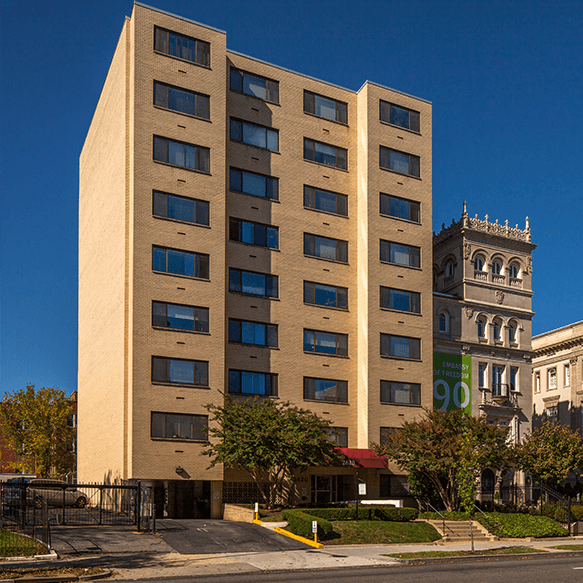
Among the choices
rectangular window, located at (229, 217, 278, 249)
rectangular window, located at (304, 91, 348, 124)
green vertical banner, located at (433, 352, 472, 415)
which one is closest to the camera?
rectangular window, located at (229, 217, 278, 249)

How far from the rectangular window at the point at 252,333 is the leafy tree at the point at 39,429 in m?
31.5

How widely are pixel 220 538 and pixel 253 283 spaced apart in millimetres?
19857

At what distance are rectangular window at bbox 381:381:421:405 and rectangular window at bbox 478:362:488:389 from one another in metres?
7.40

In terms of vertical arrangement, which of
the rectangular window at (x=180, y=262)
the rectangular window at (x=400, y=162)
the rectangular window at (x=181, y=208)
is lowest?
the rectangular window at (x=180, y=262)

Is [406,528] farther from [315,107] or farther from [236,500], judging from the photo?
[315,107]

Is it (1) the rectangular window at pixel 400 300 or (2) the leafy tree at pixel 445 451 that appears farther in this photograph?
(1) the rectangular window at pixel 400 300

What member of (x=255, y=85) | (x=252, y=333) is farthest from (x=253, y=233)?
(x=255, y=85)

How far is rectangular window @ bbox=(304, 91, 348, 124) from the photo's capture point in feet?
175

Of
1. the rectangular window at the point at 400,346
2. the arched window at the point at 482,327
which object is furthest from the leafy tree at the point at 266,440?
the arched window at the point at 482,327

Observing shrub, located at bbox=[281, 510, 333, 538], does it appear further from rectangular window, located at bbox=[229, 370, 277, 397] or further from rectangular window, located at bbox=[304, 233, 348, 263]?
rectangular window, located at bbox=[304, 233, 348, 263]

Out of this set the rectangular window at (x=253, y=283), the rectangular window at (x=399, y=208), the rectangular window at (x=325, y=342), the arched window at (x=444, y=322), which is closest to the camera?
the rectangular window at (x=253, y=283)

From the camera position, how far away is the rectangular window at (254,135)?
165ft

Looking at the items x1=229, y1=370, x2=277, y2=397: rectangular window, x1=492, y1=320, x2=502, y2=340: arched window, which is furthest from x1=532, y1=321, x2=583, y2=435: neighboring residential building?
x1=229, y1=370, x2=277, y2=397: rectangular window

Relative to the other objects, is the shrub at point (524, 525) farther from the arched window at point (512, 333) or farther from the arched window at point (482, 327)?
the arched window at point (512, 333)
